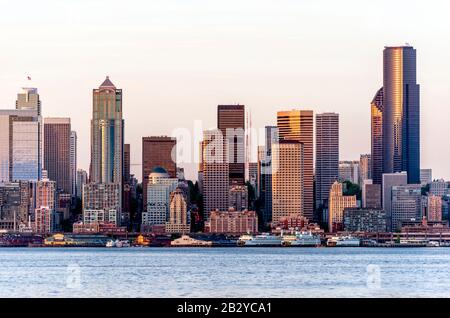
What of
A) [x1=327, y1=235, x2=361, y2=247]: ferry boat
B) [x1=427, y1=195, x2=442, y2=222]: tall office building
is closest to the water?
[x1=427, y1=195, x2=442, y2=222]: tall office building

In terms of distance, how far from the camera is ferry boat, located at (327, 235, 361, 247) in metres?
51.7

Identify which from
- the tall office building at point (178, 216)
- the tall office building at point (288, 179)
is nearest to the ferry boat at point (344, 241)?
the tall office building at point (288, 179)

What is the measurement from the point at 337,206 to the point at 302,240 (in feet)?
12.7

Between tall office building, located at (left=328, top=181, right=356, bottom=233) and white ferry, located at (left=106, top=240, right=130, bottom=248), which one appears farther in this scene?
tall office building, located at (left=328, top=181, right=356, bottom=233)

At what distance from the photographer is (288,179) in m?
46.3

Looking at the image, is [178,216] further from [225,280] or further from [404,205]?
[225,280]

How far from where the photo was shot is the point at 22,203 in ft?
178

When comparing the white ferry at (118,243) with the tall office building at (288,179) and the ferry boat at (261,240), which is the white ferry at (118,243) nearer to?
the ferry boat at (261,240)

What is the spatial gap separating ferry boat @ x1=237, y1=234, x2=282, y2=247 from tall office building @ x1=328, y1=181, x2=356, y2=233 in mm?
3126

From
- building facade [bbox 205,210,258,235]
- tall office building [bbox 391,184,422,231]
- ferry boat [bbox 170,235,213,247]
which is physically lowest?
ferry boat [bbox 170,235,213,247]

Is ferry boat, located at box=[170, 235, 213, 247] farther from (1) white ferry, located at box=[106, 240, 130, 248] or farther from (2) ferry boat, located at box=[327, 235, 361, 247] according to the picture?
(2) ferry boat, located at box=[327, 235, 361, 247]
